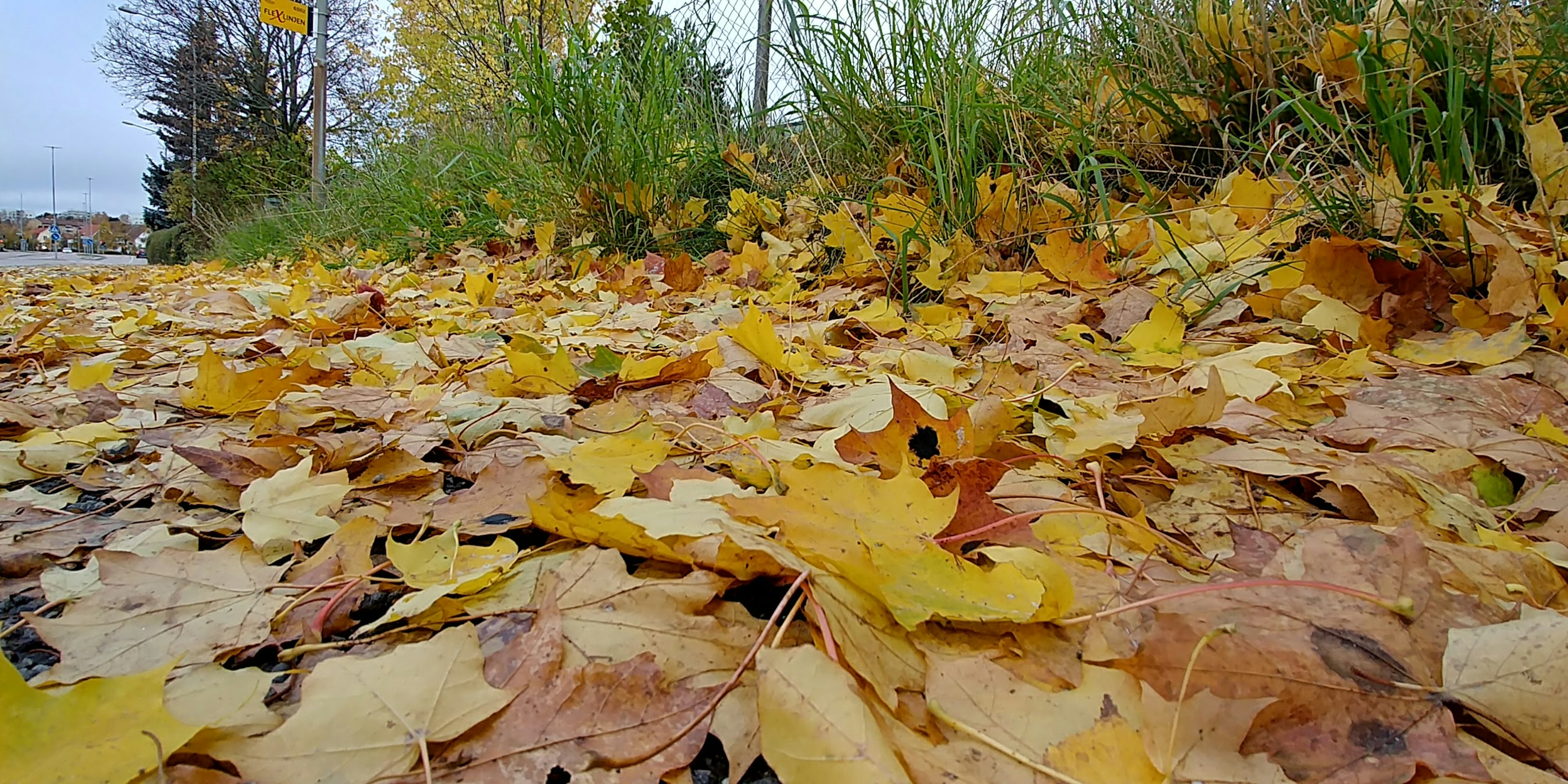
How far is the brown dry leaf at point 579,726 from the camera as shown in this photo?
0.35 metres

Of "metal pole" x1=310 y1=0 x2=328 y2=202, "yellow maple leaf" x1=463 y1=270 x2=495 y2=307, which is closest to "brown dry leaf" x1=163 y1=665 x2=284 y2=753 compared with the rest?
"yellow maple leaf" x1=463 y1=270 x2=495 y2=307

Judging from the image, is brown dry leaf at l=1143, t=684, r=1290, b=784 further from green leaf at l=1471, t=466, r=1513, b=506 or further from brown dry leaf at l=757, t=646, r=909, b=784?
green leaf at l=1471, t=466, r=1513, b=506

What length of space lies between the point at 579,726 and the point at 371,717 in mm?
100

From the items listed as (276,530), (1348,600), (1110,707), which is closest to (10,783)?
(276,530)

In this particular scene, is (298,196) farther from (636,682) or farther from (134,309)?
(636,682)

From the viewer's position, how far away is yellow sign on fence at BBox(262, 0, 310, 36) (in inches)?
248

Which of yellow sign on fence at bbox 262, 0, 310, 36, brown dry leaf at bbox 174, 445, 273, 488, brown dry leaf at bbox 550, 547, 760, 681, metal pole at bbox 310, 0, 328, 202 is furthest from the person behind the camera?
yellow sign on fence at bbox 262, 0, 310, 36

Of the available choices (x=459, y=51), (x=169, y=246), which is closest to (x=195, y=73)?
(x=169, y=246)

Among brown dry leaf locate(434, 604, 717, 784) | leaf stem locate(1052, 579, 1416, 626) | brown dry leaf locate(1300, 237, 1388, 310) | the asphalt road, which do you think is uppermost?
the asphalt road

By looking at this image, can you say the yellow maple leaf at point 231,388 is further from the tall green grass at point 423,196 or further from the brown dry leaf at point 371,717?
the tall green grass at point 423,196

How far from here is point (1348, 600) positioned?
0.43 m

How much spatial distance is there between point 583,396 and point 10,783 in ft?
2.32

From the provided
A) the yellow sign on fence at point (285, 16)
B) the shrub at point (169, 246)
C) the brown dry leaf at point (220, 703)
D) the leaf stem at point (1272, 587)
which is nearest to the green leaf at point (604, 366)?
the brown dry leaf at point (220, 703)

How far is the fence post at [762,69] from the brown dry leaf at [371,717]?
2.43 metres
